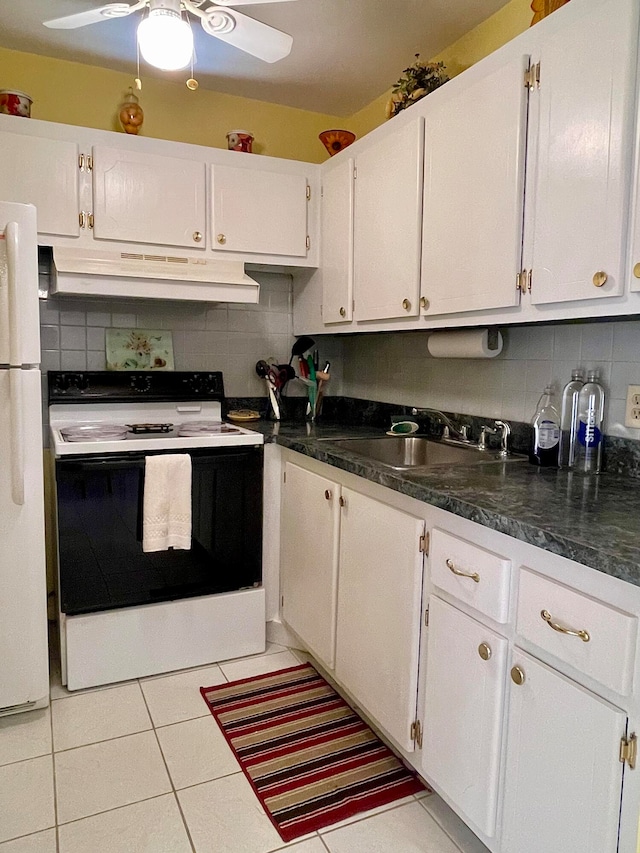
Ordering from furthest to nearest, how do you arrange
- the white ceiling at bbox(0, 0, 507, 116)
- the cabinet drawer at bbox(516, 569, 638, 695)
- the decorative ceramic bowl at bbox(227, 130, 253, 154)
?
the decorative ceramic bowl at bbox(227, 130, 253, 154)
the white ceiling at bbox(0, 0, 507, 116)
the cabinet drawer at bbox(516, 569, 638, 695)

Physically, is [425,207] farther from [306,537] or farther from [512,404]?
[306,537]

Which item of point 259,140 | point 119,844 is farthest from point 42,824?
point 259,140

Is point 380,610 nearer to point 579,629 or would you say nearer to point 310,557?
point 310,557

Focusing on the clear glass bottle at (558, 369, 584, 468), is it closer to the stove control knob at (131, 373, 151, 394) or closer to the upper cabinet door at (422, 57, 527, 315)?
the upper cabinet door at (422, 57, 527, 315)

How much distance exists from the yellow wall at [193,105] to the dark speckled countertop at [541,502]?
5.28 feet

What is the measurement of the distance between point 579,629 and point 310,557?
126cm

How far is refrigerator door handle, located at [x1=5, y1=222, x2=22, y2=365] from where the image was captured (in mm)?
1811

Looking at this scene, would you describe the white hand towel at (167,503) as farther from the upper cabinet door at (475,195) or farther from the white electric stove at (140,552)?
the upper cabinet door at (475,195)

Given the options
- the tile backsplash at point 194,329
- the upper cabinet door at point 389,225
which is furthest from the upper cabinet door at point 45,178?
the upper cabinet door at point 389,225

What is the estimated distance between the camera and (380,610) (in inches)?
69.4

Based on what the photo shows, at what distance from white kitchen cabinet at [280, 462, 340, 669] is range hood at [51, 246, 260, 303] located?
0.79 meters

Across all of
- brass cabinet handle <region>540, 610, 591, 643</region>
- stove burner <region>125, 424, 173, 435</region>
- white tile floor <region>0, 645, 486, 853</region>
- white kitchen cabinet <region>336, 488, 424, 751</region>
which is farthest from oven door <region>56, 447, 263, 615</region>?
brass cabinet handle <region>540, 610, 591, 643</region>

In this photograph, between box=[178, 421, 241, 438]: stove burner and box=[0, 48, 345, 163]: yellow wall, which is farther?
box=[0, 48, 345, 163]: yellow wall

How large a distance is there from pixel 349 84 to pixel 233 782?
9.34 ft
